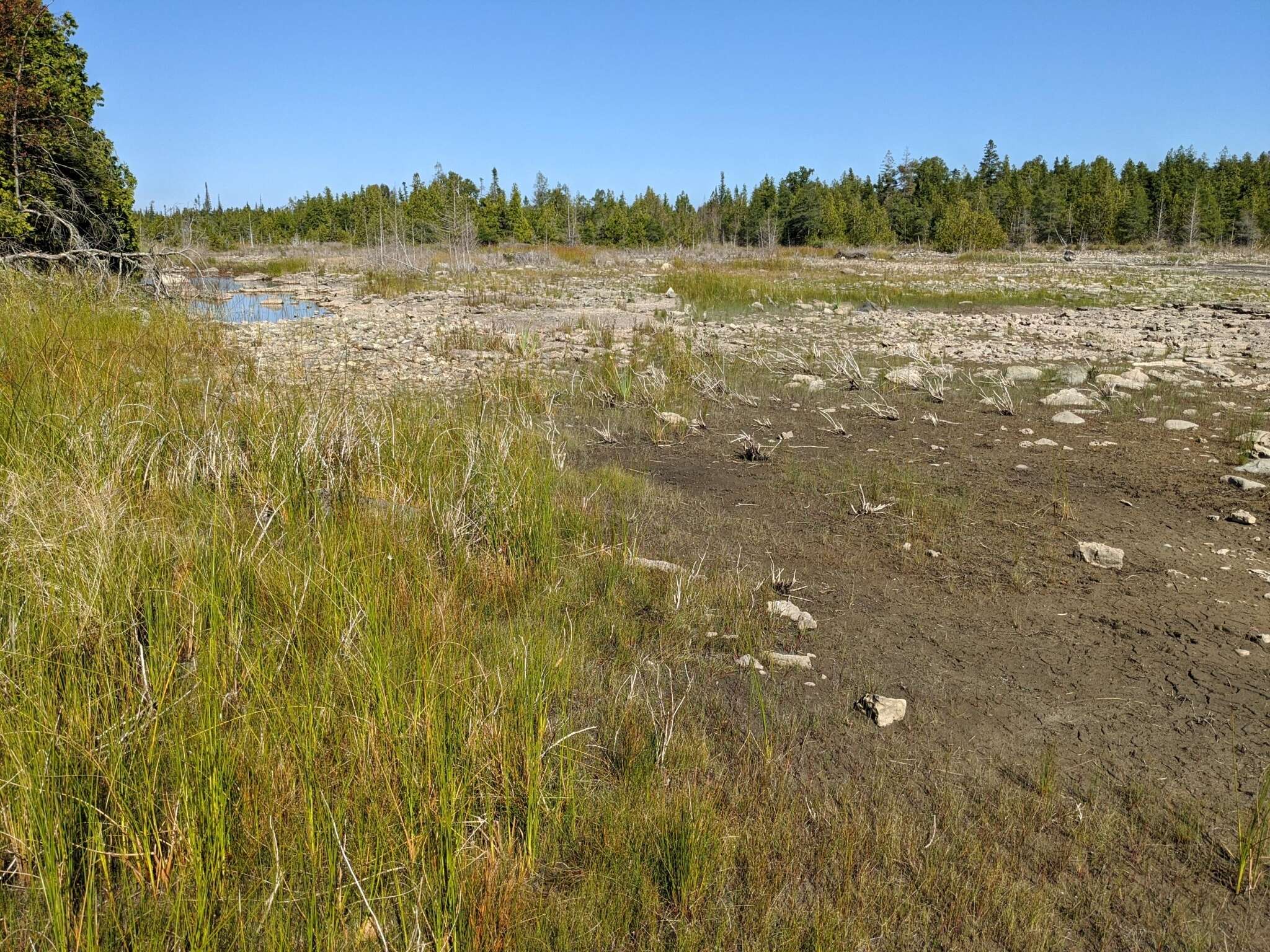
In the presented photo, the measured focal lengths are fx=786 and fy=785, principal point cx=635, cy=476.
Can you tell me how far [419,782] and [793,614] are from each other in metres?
1.81

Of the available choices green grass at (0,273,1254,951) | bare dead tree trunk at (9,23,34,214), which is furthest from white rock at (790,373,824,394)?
bare dead tree trunk at (9,23,34,214)

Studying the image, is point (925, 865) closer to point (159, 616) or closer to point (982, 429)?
point (159, 616)

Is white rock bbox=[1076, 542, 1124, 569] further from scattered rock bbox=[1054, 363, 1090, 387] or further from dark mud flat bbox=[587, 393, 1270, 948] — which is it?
scattered rock bbox=[1054, 363, 1090, 387]

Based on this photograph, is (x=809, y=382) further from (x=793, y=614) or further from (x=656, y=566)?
(x=793, y=614)

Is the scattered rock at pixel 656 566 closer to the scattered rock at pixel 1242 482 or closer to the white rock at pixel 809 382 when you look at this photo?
the scattered rock at pixel 1242 482

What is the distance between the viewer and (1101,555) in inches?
148

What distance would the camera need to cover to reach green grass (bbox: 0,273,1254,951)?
5.24 feet

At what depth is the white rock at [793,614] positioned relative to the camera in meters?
3.15

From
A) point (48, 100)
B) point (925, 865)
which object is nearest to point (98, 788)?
point (925, 865)

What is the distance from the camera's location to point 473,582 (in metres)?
3.08

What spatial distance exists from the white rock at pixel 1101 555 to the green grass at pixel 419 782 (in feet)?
5.68

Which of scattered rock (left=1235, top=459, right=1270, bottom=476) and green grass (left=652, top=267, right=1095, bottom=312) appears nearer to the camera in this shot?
scattered rock (left=1235, top=459, right=1270, bottom=476)

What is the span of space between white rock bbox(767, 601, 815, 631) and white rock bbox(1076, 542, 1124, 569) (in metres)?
1.53

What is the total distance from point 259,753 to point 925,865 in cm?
159
